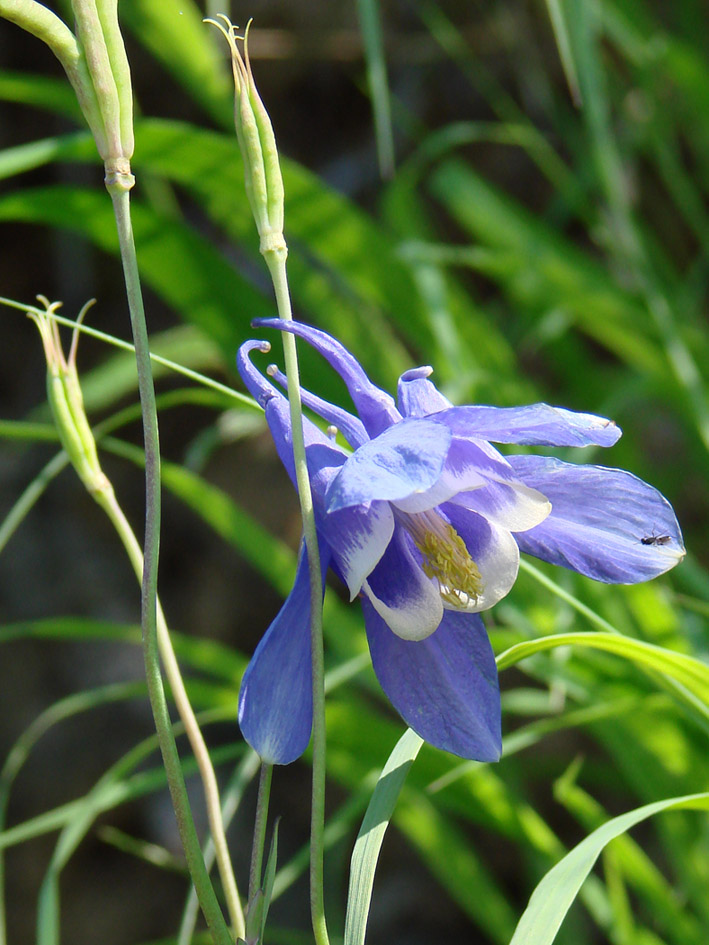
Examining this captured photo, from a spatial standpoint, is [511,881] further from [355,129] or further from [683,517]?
[355,129]

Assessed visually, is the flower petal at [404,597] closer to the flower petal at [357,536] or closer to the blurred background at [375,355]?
the flower petal at [357,536]

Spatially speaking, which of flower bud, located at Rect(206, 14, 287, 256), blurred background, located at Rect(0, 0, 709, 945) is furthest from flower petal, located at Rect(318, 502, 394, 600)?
blurred background, located at Rect(0, 0, 709, 945)

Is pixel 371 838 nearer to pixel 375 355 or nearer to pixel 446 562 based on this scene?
pixel 446 562

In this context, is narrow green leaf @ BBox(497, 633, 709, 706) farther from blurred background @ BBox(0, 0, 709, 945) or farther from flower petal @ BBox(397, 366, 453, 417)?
blurred background @ BBox(0, 0, 709, 945)

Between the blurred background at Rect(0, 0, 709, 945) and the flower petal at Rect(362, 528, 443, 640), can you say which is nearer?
the flower petal at Rect(362, 528, 443, 640)

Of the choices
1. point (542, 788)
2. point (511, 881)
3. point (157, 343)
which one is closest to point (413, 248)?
point (157, 343)

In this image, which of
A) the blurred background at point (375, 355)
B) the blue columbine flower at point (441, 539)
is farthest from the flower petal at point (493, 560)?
the blurred background at point (375, 355)
